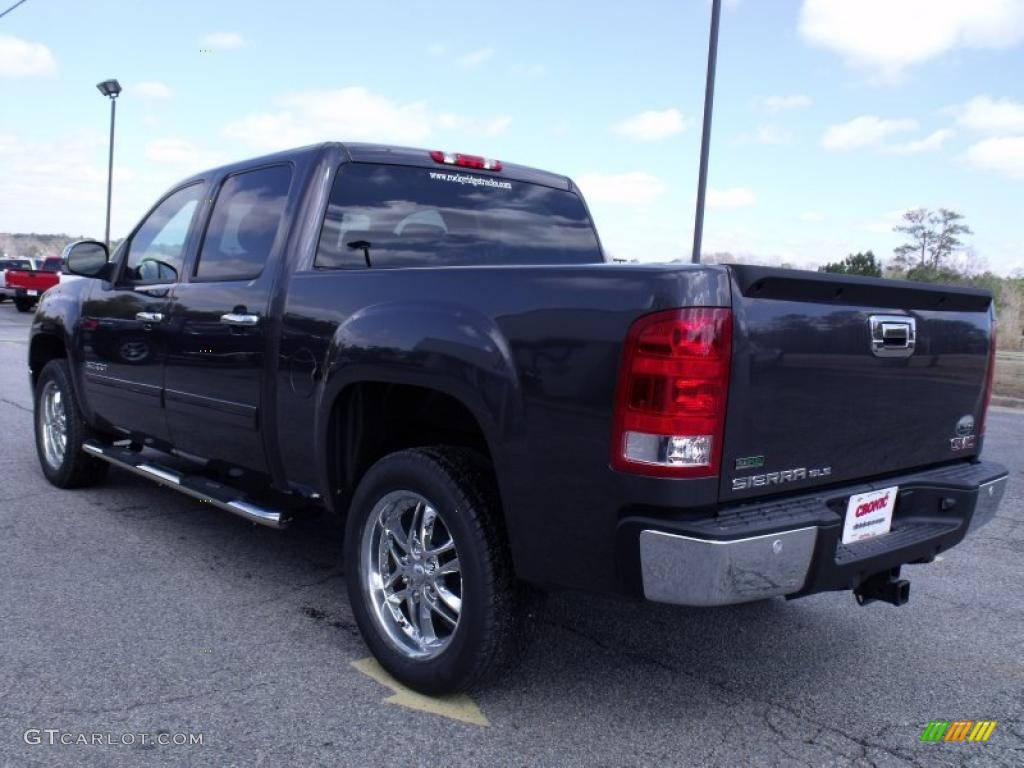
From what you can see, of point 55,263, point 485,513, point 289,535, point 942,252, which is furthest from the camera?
point 55,263

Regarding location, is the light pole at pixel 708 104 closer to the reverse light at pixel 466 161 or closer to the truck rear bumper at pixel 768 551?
the reverse light at pixel 466 161

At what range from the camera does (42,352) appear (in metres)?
6.05

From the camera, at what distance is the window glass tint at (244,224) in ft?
13.0

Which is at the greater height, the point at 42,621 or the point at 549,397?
the point at 549,397

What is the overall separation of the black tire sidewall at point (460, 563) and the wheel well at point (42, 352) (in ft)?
11.3

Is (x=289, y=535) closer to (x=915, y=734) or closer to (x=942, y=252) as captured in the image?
(x=915, y=734)

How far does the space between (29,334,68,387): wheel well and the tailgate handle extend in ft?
16.2

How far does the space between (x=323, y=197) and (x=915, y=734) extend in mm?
2984

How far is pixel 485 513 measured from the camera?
2846mm

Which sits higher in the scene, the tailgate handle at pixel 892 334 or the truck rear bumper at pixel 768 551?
the tailgate handle at pixel 892 334

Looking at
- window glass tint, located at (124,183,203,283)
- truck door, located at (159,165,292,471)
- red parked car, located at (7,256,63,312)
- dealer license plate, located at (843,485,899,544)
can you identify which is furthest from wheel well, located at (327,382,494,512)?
red parked car, located at (7,256,63,312)

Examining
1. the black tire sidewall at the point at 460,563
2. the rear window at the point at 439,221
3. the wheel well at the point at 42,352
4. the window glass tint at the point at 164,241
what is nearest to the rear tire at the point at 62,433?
the wheel well at the point at 42,352

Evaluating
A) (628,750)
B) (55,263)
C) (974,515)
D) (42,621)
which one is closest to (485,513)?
(628,750)

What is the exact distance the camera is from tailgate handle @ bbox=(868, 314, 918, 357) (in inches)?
112
